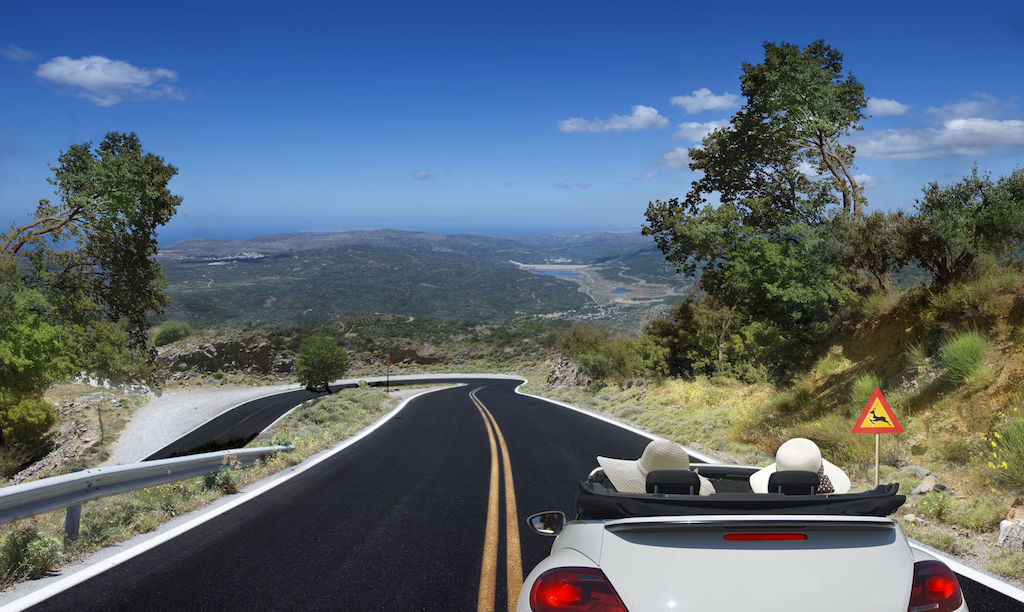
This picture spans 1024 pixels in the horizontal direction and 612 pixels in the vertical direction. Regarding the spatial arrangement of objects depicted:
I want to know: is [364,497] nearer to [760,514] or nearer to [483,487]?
[483,487]

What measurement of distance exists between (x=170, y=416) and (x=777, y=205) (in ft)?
118

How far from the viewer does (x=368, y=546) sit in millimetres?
5207

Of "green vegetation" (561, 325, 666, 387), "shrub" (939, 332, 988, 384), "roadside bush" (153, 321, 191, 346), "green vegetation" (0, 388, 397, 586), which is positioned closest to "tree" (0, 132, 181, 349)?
"green vegetation" (0, 388, 397, 586)

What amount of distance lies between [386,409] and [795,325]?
15.3m

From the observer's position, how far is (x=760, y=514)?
233cm

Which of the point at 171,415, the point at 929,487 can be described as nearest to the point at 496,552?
the point at 929,487

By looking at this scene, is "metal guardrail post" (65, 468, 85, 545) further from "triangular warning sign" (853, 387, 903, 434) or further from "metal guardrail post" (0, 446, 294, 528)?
"triangular warning sign" (853, 387, 903, 434)

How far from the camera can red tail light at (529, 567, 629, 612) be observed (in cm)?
211

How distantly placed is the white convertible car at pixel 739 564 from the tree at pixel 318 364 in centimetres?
5368

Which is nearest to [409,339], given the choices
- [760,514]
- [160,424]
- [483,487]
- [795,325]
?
[160,424]

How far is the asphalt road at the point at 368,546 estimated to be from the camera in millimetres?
4035

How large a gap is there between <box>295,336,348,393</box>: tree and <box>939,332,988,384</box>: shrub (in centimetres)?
4983

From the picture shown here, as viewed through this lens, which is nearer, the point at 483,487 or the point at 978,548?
the point at 978,548

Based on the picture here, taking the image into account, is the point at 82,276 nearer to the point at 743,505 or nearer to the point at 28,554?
the point at 28,554
